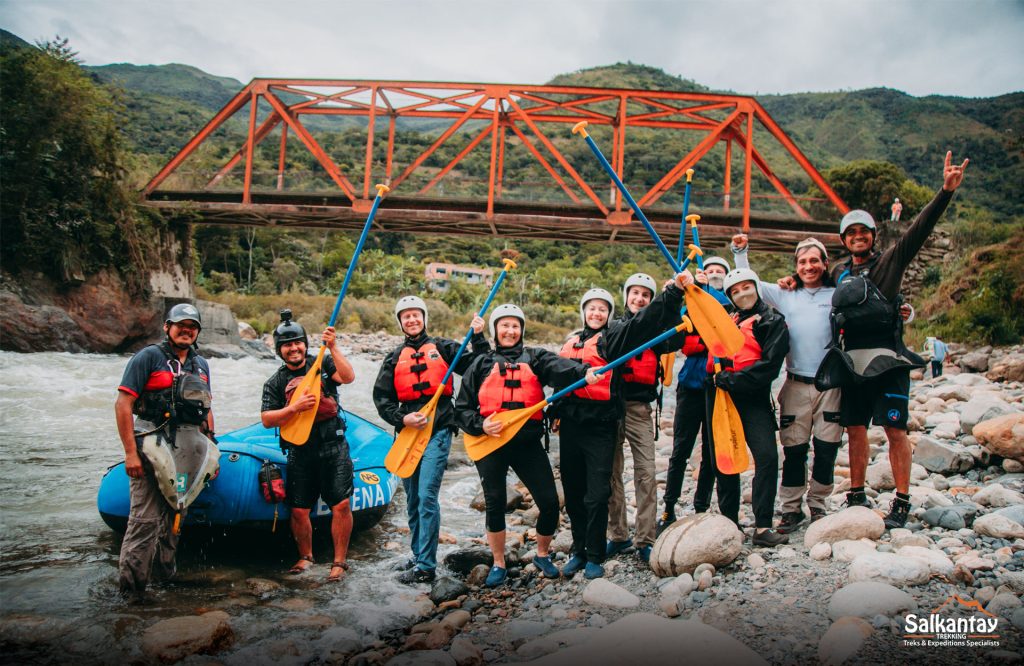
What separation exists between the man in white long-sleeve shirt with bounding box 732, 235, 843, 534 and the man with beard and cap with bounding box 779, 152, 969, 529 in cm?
11

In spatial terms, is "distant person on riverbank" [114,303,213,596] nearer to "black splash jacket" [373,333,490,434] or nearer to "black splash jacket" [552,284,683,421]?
"black splash jacket" [373,333,490,434]

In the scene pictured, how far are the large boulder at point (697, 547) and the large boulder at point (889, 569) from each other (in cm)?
58

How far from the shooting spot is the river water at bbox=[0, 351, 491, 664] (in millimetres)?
3283

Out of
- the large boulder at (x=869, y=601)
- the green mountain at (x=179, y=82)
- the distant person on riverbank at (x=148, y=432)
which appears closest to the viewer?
the large boulder at (x=869, y=601)


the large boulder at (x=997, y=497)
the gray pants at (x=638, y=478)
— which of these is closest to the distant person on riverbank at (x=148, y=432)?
the gray pants at (x=638, y=478)

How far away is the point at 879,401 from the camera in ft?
11.7

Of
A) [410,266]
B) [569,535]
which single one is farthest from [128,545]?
[410,266]

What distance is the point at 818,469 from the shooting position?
12.7ft

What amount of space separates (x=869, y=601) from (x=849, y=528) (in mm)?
853

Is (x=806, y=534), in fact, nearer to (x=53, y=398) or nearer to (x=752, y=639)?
(x=752, y=639)

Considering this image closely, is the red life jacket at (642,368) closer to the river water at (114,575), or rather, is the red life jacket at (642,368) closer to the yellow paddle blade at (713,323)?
the yellow paddle blade at (713,323)

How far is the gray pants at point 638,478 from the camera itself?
3.75 metres

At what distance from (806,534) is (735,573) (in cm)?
61

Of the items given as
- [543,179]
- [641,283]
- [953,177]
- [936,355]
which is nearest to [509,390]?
[641,283]
